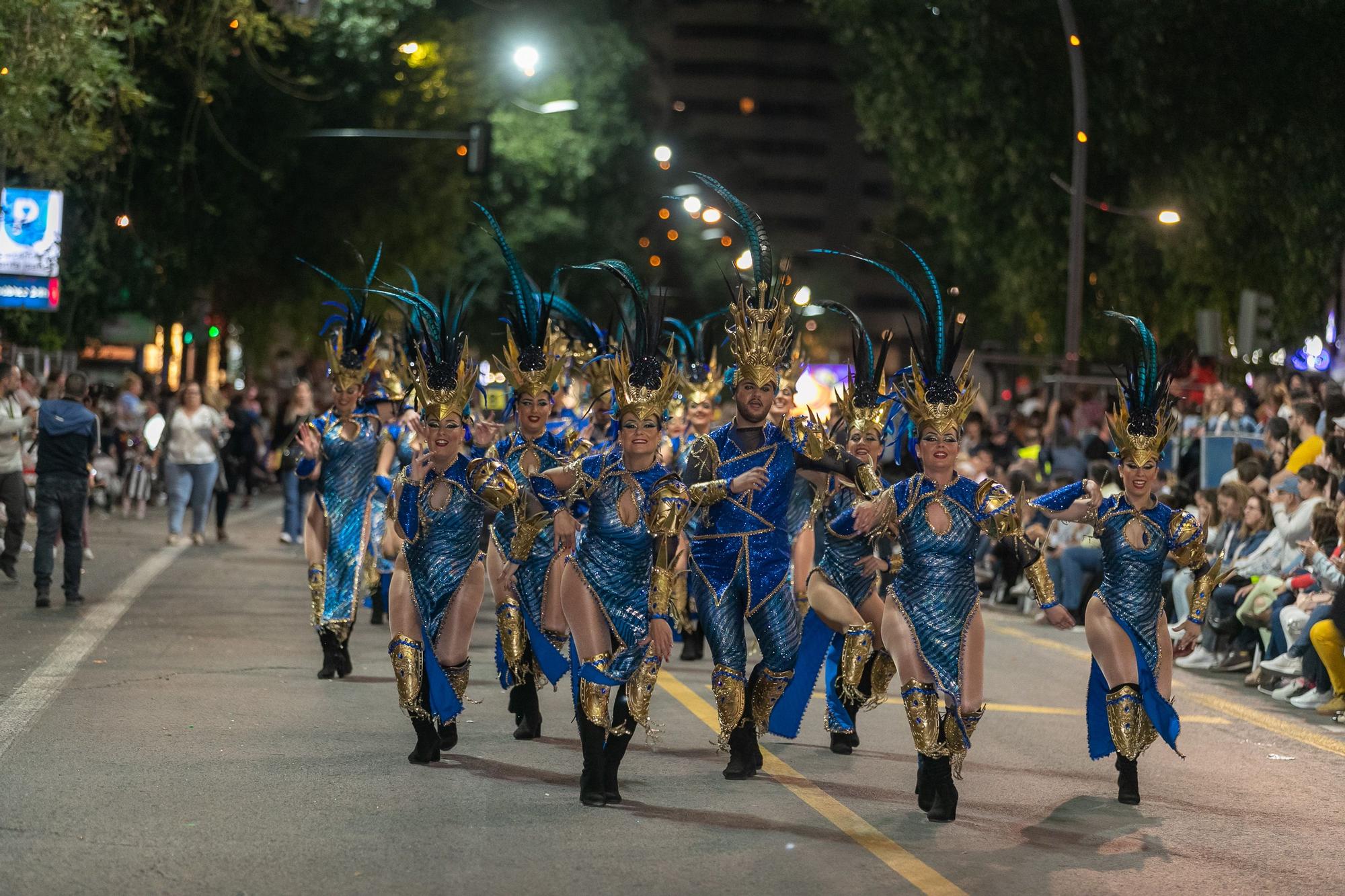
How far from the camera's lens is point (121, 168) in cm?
2877

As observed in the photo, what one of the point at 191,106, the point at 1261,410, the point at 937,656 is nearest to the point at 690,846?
the point at 937,656

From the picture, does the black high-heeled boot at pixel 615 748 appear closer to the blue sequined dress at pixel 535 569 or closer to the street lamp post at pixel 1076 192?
the blue sequined dress at pixel 535 569

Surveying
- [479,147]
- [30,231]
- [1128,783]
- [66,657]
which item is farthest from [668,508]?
[479,147]

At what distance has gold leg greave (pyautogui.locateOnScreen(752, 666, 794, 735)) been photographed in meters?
9.12

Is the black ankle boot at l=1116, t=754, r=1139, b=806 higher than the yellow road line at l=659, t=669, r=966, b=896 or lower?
higher

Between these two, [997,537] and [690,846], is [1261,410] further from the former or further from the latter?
[690,846]

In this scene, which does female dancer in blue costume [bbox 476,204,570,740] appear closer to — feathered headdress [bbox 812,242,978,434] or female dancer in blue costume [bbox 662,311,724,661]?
feathered headdress [bbox 812,242,978,434]

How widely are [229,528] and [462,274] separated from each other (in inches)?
963

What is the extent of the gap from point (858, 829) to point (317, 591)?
4.94 meters

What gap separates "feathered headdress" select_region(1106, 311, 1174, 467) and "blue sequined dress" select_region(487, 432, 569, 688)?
2.83m

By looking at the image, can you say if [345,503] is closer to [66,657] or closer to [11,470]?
[66,657]

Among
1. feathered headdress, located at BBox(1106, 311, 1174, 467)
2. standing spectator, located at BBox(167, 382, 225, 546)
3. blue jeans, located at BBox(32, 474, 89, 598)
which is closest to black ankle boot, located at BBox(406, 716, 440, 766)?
feathered headdress, located at BBox(1106, 311, 1174, 467)

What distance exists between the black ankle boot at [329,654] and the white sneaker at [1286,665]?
20.4 feet

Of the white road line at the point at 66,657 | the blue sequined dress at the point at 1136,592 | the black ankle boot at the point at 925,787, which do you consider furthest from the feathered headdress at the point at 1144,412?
the white road line at the point at 66,657
